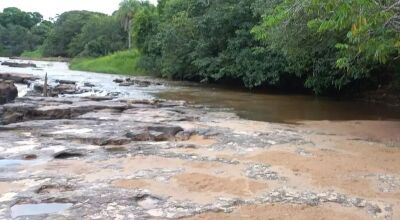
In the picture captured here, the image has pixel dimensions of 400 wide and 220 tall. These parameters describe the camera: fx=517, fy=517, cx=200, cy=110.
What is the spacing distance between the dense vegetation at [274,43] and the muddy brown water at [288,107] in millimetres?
1281

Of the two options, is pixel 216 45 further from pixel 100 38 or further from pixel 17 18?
pixel 17 18

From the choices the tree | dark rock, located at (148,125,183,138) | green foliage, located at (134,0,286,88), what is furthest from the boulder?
the tree

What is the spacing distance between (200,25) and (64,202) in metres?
24.0

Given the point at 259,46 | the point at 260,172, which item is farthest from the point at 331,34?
the point at 259,46

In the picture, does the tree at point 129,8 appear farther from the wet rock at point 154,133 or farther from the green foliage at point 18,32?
the wet rock at point 154,133

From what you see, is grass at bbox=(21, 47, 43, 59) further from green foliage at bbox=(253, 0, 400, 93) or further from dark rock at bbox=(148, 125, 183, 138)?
dark rock at bbox=(148, 125, 183, 138)

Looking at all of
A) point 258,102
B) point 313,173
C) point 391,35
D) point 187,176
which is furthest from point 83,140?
point 258,102

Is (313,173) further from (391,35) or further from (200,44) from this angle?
(200,44)

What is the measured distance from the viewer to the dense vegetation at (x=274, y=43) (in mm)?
9539

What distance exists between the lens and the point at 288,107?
2056 centimetres

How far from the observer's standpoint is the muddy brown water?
17.5 metres

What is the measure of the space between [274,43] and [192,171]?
33.1 ft

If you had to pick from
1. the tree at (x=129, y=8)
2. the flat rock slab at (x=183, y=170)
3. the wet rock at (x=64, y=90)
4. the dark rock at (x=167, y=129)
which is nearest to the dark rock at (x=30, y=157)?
the flat rock slab at (x=183, y=170)

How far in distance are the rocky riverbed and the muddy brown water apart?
3.52 meters
